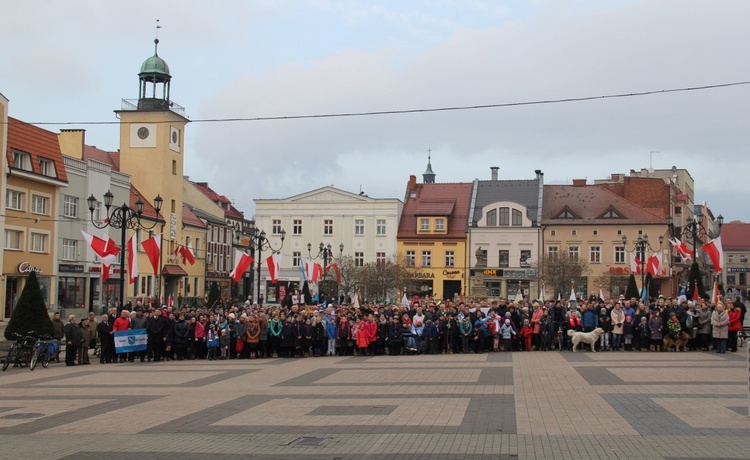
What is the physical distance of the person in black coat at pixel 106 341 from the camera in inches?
1017

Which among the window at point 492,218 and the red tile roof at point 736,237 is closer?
the window at point 492,218

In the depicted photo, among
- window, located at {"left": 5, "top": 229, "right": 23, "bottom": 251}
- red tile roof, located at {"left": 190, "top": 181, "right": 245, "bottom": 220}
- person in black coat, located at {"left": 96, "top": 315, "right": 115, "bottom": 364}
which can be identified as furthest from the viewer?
red tile roof, located at {"left": 190, "top": 181, "right": 245, "bottom": 220}

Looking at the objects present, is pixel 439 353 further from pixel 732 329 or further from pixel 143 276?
pixel 143 276

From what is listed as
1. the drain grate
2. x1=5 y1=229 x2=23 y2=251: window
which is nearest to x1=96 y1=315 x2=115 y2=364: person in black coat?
the drain grate

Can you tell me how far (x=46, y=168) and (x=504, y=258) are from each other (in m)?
40.6

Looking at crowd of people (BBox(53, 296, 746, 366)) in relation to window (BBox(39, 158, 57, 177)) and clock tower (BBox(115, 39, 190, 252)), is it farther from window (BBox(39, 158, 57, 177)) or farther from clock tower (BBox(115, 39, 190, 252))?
clock tower (BBox(115, 39, 190, 252))

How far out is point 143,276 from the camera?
6650cm

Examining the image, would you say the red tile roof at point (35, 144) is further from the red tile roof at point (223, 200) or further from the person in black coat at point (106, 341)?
the red tile roof at point (223, 200)

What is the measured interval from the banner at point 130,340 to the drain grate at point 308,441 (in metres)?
15.3

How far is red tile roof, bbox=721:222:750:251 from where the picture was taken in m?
142

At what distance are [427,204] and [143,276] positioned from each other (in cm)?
2687

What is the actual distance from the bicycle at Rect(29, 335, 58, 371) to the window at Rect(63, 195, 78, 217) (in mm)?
30946

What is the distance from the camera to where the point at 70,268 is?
5472 cm

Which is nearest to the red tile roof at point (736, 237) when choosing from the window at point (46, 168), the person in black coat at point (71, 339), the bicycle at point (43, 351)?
the window at point (46, 168)
